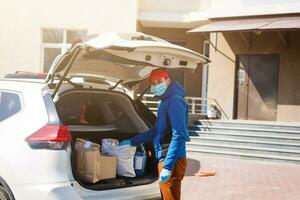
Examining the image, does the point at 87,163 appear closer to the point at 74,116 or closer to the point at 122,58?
the point at 74,116

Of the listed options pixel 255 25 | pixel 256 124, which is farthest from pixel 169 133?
pixel 255 25

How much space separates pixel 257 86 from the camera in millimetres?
15305

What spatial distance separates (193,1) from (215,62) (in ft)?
7.19

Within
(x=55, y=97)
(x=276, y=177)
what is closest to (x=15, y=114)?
(x=55, y=97)

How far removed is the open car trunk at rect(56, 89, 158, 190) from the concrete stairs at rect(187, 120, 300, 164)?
24.5 feet

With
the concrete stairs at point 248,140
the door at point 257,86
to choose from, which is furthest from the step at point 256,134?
the door at point 257,86

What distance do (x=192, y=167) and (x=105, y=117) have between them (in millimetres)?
5657

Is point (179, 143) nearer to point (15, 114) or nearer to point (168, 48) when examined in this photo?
point (168, 48)

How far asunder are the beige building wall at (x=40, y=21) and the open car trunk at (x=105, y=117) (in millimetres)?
10596

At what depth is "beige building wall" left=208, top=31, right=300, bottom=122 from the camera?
1460cm

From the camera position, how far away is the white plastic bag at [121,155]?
4805 mm

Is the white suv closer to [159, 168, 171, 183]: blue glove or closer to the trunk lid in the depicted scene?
the trunk lid

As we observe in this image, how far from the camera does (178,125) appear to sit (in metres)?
4.53

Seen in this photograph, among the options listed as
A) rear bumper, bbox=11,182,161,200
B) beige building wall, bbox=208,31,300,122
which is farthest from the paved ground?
beige building wall, bbox=208,31,300,122
